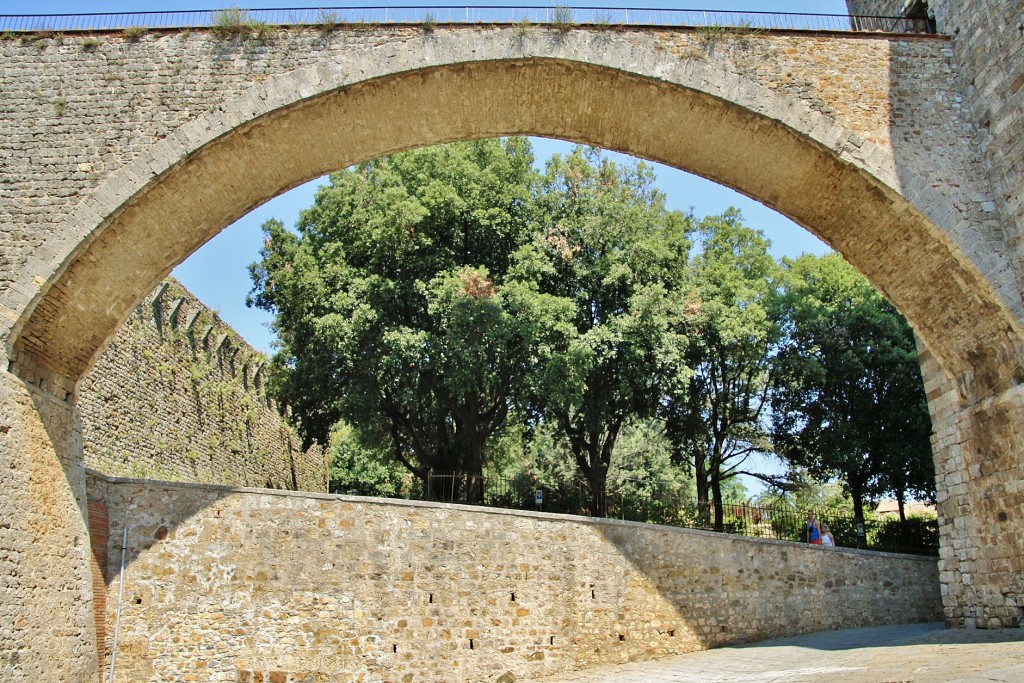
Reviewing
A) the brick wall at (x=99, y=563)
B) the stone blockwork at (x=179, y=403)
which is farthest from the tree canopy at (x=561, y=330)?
the brick wall at (x=99, y=563)

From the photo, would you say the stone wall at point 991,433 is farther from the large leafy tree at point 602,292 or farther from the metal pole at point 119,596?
the metal pole at point 119,596

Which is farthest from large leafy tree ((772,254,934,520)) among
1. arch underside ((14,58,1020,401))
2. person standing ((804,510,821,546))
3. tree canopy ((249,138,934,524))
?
arch underside ((14,58,1020,401))

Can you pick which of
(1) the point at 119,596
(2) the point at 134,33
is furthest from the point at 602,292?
(1) the point at 119,596

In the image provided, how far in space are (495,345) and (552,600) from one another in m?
5.11

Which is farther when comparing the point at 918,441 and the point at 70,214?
the point at 918,441

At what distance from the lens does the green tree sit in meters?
15.8

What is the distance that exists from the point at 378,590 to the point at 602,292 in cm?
806

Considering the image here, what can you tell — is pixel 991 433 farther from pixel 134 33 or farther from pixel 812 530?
pixel 134 33

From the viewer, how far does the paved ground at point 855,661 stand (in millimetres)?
6523

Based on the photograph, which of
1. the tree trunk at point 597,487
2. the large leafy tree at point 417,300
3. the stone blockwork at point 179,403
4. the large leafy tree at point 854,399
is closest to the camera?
the stone blockwork at point 179,403

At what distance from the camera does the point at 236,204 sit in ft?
31.0

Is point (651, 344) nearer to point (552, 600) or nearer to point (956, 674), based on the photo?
point (552, 600)

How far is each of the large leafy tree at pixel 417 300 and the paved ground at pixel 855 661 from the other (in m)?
5.79

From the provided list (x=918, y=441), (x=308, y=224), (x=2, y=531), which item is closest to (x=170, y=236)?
(x=2, y=531)
